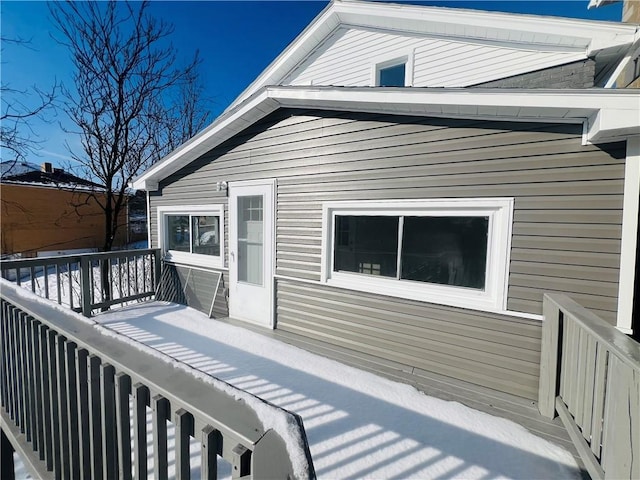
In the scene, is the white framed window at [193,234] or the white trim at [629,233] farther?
the white framed window at [193,234]

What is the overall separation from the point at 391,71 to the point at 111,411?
251 inches

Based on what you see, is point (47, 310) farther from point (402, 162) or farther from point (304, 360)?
point (402, 162)

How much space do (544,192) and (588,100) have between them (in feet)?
2.45

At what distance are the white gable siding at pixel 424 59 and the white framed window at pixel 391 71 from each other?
0.20ft

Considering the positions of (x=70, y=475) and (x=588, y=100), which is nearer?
(x=70, y=475)

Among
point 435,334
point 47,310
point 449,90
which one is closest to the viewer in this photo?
point 47,310

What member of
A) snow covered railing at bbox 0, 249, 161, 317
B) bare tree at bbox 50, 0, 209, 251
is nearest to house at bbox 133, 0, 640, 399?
snow covered railing at bbox 0, 249, 161, 317

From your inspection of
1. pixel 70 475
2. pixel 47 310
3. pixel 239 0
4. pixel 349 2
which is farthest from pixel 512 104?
pixel 239 0

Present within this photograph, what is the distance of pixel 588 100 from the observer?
2.19 meters

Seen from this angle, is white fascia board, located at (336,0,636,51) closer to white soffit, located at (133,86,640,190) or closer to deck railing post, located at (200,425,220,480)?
white soffit, located at (133,86,640,190)

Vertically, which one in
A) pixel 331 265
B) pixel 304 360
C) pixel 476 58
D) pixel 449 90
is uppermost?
pixel 476 58

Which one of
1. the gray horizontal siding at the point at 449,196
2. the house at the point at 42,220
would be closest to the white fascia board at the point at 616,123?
the gray horizontal siding at the point at 449,196

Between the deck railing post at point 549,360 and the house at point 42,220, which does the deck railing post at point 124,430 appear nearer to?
the deck railing post at point 549,360

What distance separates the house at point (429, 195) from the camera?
7.90 ft
